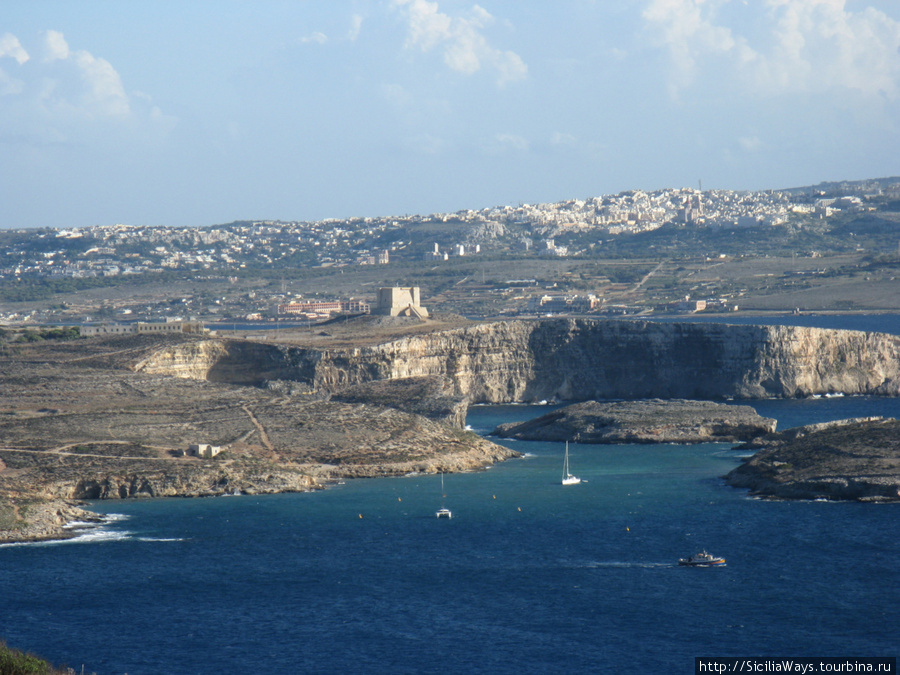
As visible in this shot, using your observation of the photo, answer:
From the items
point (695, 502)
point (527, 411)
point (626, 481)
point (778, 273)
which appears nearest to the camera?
point (695, 502)

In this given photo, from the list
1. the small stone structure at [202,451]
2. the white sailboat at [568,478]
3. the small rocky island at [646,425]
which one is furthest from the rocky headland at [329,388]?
the white sailboat at [568,478]

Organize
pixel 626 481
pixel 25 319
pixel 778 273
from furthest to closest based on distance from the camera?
pixel 778 273
pixel 25 319
pixel 626 481

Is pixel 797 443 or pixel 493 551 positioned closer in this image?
pixel 493 551

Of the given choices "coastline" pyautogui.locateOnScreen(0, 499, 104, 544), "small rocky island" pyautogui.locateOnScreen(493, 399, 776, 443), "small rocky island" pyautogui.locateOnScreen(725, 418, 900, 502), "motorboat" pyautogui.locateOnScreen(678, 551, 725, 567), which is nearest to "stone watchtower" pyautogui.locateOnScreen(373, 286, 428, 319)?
"small rocky island" pyautogui.locateOnScreen(493, 399, 776, 443)

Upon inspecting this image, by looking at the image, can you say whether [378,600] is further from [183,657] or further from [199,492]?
[199,492]

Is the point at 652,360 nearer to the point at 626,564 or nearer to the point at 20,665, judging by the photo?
the point at 626,564

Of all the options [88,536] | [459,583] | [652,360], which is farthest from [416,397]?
[459,583]

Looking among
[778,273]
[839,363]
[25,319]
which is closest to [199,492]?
[839,363]
